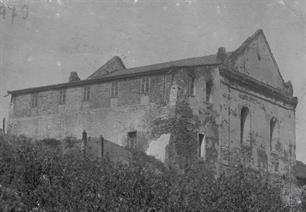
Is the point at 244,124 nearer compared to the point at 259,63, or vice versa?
the point at 244,124

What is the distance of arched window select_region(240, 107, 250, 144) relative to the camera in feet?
106

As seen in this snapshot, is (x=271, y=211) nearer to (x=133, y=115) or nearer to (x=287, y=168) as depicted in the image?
(x=133, y=115)

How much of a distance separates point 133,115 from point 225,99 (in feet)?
18.0

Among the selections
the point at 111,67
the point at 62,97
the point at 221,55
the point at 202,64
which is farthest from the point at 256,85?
the point at 111,67

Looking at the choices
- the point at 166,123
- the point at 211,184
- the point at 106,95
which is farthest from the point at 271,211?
the point at 106,95

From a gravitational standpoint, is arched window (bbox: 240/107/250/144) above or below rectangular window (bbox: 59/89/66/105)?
below

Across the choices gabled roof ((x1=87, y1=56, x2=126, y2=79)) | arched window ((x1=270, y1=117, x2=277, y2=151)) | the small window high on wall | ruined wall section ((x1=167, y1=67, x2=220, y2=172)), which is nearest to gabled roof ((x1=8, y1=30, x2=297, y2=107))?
ruined wall section ((x1=167, y1=67, x2=220, y2=172))

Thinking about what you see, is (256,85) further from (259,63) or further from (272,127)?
(272,127)

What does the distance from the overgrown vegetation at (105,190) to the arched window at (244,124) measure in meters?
17.9

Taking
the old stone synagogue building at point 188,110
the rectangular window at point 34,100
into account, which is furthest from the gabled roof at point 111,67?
the old stone synagogue building at point 188,110

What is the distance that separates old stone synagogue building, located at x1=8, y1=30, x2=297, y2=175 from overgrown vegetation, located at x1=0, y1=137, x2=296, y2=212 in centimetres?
1398

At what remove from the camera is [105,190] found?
11328 millimetres

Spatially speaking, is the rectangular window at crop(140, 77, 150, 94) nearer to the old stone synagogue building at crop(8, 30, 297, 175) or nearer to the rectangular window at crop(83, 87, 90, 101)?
the old stone synagogue building at crop(8, 30, 297, 175)

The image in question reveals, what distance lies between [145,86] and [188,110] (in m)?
2.98
